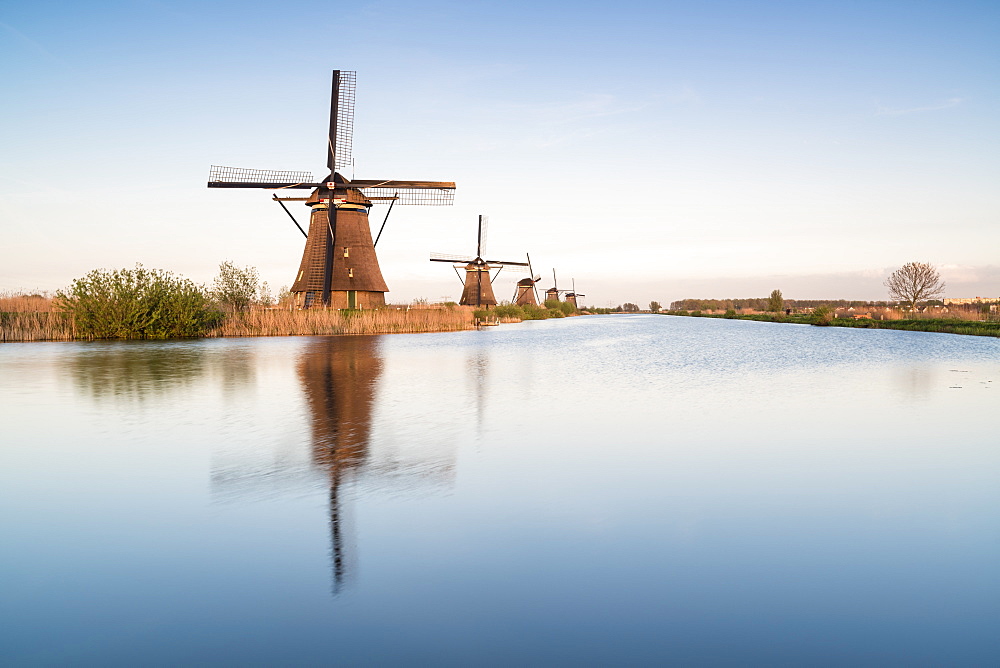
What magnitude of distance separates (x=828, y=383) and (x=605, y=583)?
33.5 feet

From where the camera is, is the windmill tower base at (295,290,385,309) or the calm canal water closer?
the calm canal water

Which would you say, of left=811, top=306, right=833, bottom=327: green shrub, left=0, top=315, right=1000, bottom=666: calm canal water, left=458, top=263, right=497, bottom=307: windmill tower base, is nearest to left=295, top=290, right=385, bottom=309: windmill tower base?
left=0, top=315, right=1000, bottom=666: calm canal water

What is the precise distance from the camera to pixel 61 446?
252 inches

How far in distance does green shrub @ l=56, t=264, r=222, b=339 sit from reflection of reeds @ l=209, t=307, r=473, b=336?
180cm

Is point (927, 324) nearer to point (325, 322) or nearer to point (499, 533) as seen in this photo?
point (325, 322)

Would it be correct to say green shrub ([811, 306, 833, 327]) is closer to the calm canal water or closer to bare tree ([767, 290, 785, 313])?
bare tree ([767, 290, 785, 313])

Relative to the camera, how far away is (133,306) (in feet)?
75.3

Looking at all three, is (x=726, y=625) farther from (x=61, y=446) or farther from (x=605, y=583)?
(x=61, y=446)

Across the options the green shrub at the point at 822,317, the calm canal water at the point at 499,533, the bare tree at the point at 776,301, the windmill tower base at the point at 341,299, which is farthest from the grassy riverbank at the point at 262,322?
the bare tree at the point at 776,301

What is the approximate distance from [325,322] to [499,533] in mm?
24648

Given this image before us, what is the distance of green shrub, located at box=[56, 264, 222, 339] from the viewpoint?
2239cm

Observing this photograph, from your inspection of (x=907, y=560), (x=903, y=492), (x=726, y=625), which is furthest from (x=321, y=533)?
(x=903, y=492)

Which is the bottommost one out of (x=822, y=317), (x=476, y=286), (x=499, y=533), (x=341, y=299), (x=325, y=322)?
(x=499, y=533)

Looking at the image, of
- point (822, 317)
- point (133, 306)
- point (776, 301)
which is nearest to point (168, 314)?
point (133, 306)
